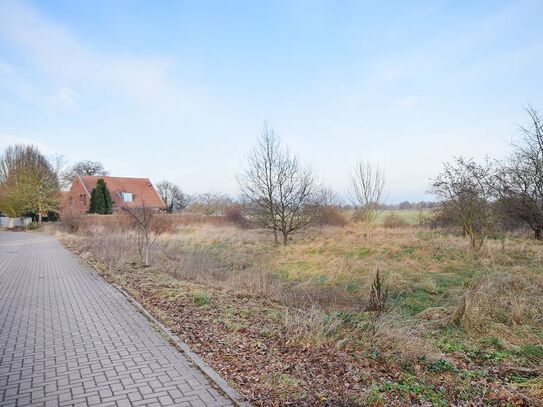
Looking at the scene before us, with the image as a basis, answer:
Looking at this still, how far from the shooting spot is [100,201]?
42.9 metres

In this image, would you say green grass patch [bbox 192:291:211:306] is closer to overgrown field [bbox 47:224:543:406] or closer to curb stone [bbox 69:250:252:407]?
overgrown field [bbox 47:224:543:406]

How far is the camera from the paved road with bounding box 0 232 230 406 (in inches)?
163

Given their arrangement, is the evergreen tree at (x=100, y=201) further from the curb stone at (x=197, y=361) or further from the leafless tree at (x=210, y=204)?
the curb stone at (x=197, y=361)

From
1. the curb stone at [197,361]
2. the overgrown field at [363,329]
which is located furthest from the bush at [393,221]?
the curb stone at [197,361]

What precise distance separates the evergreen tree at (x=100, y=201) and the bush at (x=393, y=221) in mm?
30988

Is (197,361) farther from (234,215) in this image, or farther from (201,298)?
(234,215)

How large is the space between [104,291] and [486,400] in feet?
29.3

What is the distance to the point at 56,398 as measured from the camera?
4090 millimetres

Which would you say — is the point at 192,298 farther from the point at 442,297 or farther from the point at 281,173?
the point at 281,173

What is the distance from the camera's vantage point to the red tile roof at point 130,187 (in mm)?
49688

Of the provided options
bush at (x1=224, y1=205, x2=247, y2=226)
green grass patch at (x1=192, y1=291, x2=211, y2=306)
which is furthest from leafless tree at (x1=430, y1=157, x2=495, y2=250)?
bush at (x1=224, y1=205, x2=247, y2=226)

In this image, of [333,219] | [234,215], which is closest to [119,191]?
[234,215]

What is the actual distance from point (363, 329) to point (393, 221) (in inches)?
973

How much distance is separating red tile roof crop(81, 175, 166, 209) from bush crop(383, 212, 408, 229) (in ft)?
103
